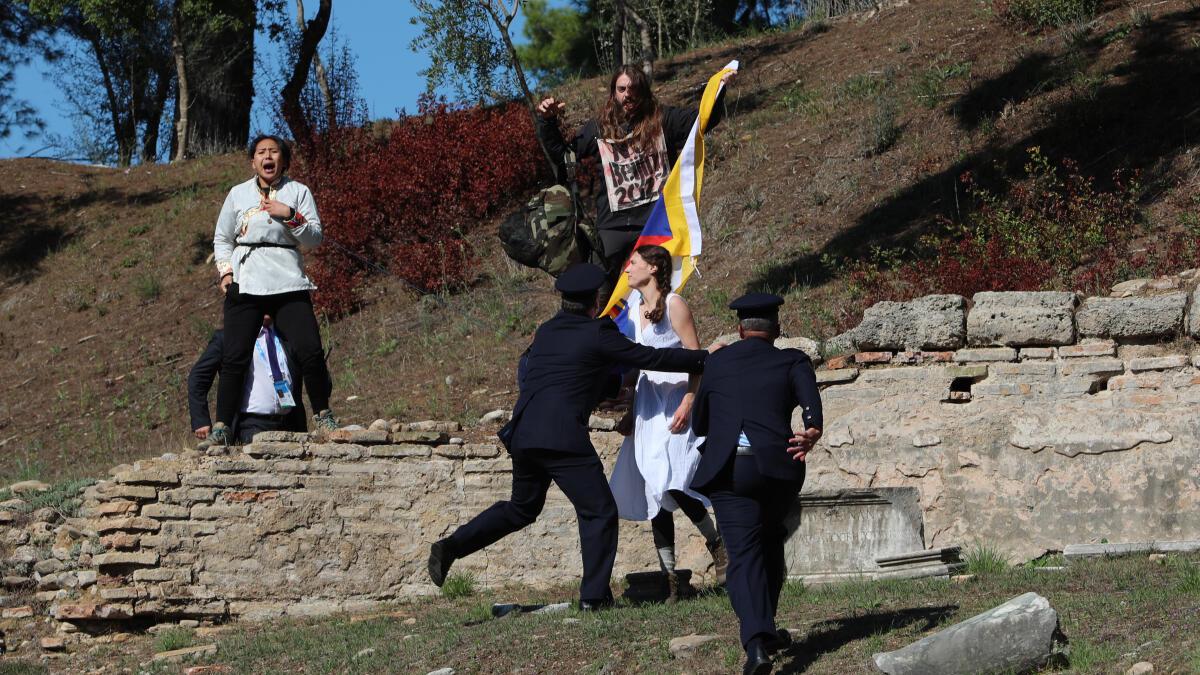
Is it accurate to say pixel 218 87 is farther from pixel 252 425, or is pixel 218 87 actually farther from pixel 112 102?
pixel 252 425

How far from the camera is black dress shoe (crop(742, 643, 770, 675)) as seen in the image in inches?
221

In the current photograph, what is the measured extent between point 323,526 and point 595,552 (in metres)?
2.87

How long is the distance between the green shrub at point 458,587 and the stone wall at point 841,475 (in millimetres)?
238

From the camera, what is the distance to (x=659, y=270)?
Answer: 761 centimetres

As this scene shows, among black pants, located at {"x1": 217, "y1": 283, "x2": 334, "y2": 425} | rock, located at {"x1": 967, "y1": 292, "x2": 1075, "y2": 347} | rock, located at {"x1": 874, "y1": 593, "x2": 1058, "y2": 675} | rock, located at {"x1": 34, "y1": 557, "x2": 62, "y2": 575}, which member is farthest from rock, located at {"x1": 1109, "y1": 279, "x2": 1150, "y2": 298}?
rock, located at {"x1": 34, "y1": 557, "x2": 62, "y2": 575}

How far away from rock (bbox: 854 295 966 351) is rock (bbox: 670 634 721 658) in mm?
3684

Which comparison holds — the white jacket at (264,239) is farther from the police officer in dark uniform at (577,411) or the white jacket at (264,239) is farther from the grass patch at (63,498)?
the police officer in dark uniform at (577,411)

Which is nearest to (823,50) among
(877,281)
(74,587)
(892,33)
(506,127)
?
(892,33)

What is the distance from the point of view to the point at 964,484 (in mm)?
9008

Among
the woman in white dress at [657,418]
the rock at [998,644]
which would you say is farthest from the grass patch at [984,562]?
the rock at [998,644]

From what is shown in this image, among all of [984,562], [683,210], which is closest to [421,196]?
[683,210]

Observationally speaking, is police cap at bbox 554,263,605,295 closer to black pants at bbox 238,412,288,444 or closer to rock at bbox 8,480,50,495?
black pants at bbox 238,412,288,444

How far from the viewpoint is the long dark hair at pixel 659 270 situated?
7586 mm

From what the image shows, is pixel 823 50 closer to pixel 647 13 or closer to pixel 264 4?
pixel 647 13
